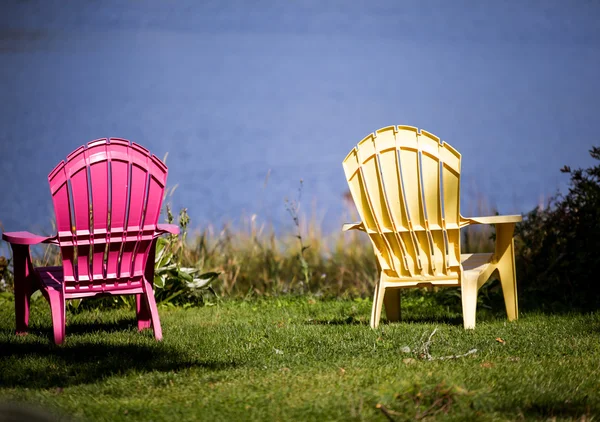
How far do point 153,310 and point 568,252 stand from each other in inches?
149

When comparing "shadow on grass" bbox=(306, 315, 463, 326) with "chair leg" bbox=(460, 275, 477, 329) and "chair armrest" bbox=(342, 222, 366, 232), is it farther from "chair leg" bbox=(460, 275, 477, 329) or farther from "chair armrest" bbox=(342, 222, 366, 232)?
"chair armrest" bbox=(342, 222, 366, 232)

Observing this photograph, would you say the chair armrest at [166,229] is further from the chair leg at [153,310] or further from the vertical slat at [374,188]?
the vertical slat at [374,188]

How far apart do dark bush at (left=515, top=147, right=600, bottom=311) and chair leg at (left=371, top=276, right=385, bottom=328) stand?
161cm

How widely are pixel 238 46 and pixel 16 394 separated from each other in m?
12.5

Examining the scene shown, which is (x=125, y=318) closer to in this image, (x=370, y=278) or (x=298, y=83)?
(x=370, y=278)

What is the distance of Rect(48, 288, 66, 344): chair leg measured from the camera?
467 centimetres

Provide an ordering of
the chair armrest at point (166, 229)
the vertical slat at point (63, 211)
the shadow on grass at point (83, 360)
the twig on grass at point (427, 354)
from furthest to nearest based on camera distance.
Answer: the chair armrest at point (166, 229) → the vertical slat at point (63, 211) → the twig on grass at point (427, 354) → the shadow on grass at point (83, 360)

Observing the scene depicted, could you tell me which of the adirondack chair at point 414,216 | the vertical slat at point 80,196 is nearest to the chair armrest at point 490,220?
the adirondack chair at point 414,216

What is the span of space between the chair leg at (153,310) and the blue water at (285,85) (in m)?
8.11

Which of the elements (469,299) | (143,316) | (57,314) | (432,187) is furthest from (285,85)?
(57,314)

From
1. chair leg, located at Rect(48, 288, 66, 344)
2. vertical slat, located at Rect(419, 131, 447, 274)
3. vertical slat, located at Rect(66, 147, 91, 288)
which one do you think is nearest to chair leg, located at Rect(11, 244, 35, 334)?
chair leg, located at Rect(48, 288, 66, 344)

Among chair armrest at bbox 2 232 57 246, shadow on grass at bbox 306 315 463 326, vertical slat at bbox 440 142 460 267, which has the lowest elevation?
shadow on grass at bbox 306 315 463 326

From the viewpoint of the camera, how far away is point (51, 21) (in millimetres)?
13422

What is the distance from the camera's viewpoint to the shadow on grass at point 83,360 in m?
3.80
